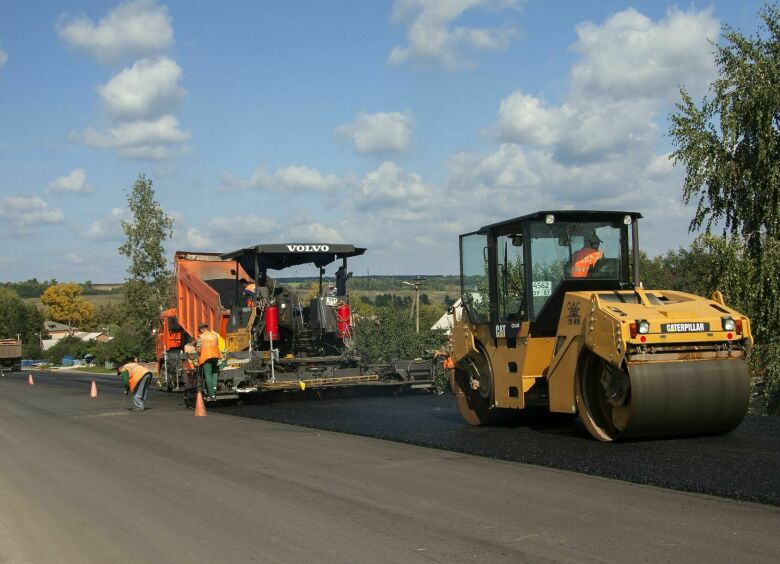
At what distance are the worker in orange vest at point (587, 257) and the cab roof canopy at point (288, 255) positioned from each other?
7516 mm

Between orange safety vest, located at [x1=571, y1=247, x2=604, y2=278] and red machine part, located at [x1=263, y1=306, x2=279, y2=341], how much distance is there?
780 cm

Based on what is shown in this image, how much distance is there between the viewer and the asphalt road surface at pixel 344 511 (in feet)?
18.1

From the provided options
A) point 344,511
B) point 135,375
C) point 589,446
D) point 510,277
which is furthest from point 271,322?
point 344,511

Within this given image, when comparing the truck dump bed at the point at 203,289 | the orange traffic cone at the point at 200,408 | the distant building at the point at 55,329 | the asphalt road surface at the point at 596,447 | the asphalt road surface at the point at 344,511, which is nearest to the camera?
the asphalt road surface at the point at 344,511

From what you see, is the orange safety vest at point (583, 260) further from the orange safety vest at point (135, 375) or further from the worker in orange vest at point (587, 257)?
the orange safety vest at point (135, 375)

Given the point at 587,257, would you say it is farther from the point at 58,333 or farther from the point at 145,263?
the point at 58,333

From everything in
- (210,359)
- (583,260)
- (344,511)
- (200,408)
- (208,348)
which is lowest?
(344,511)

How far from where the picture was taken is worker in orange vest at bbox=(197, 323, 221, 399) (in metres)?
15.9

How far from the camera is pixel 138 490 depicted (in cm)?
805

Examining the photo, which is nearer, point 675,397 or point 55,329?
point 675,397

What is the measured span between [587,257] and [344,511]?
4786mm

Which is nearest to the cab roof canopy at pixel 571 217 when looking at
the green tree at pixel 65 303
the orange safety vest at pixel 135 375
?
the orange safety vest at pixel 135 375

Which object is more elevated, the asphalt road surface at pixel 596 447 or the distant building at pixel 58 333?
the distant building at pixel 58 333

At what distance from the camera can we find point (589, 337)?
9.13 meters
